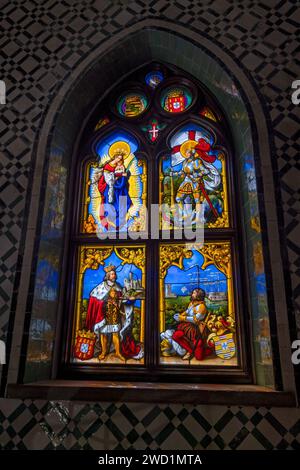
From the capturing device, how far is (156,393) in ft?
9.09

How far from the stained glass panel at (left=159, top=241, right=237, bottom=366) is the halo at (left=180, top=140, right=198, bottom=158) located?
101cm

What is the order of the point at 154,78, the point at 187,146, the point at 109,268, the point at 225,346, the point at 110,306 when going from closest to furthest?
the point at 225,346 < the point at 110,306 < the point at 109,268 < the point at 187,146 < the point at 154,78

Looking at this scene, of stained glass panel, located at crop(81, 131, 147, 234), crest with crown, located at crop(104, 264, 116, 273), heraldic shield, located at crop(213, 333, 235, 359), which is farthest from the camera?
stained glass panel, located at crop(81, 131, 147, 234)

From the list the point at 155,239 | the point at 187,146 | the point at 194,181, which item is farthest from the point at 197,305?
the point at 187,146

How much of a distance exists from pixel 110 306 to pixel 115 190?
1.16 meters

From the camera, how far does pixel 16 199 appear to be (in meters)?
3.55

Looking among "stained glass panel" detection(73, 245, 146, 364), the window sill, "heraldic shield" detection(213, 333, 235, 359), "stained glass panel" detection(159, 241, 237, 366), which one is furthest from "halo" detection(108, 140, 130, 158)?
the window sill

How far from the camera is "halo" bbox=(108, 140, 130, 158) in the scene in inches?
161

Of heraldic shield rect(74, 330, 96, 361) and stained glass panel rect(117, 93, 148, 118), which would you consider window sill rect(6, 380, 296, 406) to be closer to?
heraldic shield rect(74, 330, 96, 361)

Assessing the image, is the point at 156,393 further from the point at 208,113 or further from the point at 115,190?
the point at 208,113

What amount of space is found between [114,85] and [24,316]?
2.66 metres
